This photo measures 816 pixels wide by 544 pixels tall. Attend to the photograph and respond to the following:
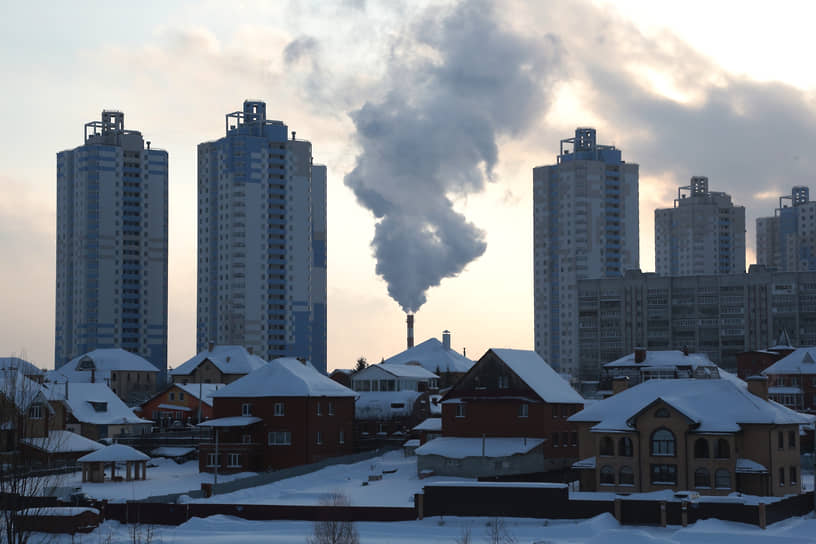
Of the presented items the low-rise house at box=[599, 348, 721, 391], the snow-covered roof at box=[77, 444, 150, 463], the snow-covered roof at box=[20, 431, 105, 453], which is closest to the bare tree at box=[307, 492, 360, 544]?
the snow-covered roof at box=[77, 444, 150, 463]

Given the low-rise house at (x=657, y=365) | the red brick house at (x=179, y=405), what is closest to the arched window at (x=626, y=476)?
the low-rise house at (x=657, y=365)

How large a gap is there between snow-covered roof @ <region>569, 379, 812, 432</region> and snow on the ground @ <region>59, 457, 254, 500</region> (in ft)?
97.2

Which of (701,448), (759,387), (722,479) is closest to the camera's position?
(722,479)

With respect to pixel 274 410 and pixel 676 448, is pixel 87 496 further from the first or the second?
pixel 676 448

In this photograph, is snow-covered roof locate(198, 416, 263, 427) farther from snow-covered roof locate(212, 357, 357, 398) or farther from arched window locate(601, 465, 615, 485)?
arched window locate(601, 465, 615, 485)

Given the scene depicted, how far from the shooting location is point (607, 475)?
81.8 metres

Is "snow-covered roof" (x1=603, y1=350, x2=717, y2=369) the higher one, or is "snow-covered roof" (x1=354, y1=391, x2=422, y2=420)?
"snow-covered roof" (x1=603, y1=350, x2=717, y2=369)

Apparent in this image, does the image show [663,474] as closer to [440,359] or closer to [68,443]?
[68,443]

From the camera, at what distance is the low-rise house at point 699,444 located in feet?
256

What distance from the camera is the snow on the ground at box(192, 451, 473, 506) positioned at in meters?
80.9

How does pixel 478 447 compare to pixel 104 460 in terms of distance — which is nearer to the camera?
pixel 104 460

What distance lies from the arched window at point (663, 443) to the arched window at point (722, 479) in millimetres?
3069

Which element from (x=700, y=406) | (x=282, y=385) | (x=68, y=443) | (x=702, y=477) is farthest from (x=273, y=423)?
(x=702, y=477)

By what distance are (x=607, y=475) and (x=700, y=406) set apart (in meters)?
7.64
